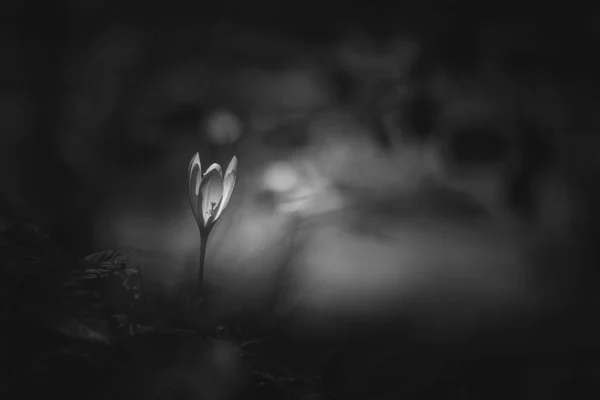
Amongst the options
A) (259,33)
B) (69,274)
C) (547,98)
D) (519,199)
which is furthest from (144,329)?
(547,98)

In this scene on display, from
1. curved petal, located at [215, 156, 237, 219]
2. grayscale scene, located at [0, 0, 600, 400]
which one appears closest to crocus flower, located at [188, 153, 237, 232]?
curved petal, located at [215, 156, 237, 219]

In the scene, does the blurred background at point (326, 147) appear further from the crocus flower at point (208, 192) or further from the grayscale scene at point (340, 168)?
the crocus flower at point (208, 192)

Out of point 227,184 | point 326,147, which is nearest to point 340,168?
point 326,147

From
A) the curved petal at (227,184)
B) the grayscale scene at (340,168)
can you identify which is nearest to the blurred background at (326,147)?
the grayscale scene at (340,168)

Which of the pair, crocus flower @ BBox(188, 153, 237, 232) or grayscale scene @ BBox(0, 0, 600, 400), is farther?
grayscale scene @ BBox(0, 0, 600, 400)

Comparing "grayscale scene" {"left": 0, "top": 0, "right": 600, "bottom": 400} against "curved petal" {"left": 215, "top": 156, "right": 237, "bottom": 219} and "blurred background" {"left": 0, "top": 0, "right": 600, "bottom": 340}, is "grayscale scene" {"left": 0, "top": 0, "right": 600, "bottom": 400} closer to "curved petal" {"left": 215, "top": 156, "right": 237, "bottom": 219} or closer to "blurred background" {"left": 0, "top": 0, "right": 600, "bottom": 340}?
"blurred background" {"left": 0, "top": 0, "right": 600, "bottom": 340}

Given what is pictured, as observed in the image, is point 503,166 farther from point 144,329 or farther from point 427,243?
point 144,329

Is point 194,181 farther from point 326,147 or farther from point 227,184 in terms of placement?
point 326,147
